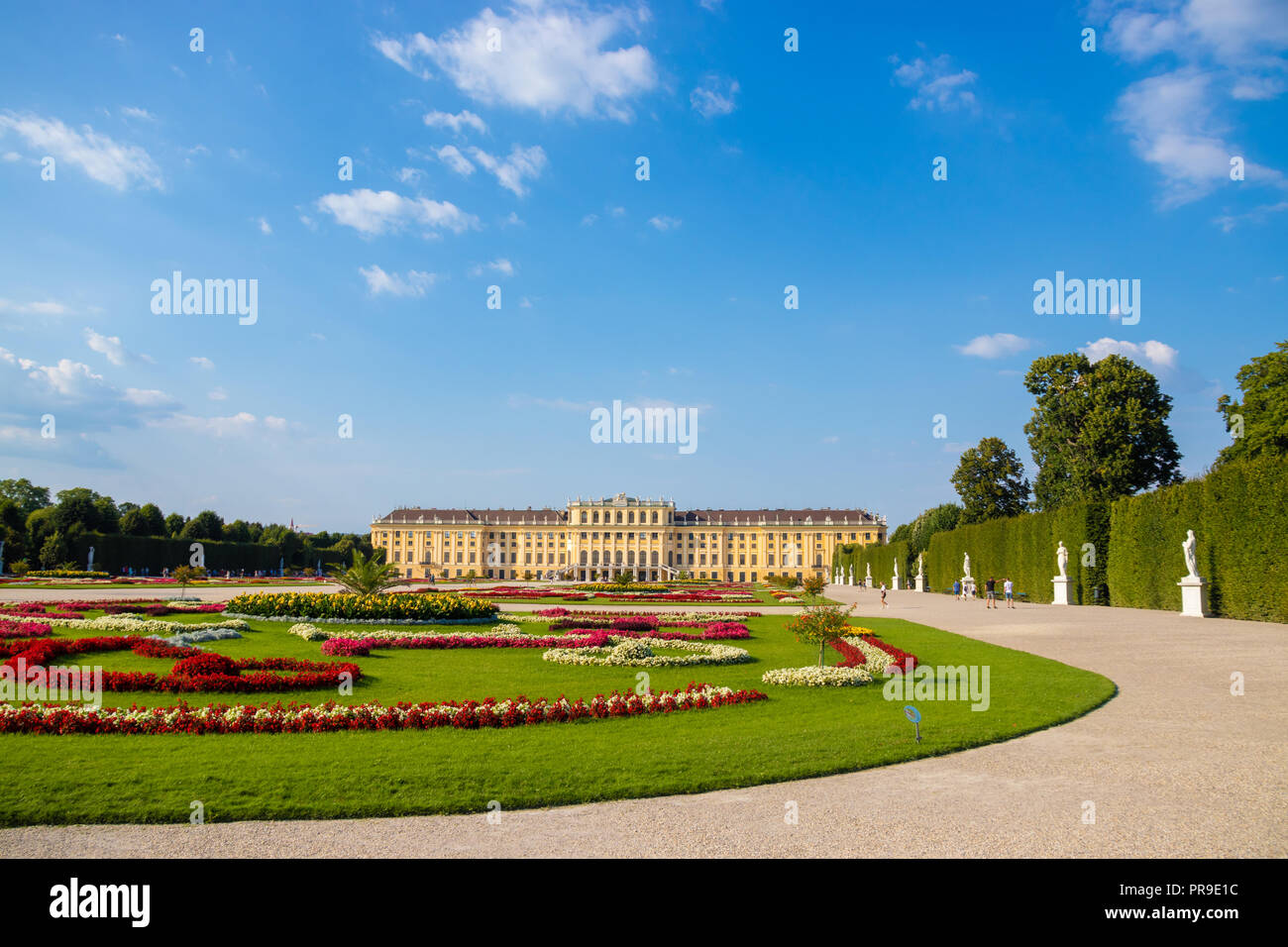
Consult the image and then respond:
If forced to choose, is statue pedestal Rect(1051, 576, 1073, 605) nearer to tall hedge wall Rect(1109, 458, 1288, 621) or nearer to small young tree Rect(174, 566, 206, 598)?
tall hedge wall Rect(1109, 458, 1288, 621)

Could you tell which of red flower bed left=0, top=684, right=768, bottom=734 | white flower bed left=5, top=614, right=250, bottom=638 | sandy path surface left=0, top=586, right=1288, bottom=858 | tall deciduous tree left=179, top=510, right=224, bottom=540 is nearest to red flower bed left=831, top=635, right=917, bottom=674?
sandy path surface left=0, top=586, right=1288, bottom=858

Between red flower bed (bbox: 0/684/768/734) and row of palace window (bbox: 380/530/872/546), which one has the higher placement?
red flower bed (bbox: 0/684/768/734)

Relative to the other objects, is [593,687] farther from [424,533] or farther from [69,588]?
[424,533]

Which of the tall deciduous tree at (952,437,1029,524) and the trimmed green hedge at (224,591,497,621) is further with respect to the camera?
the tall deciduous tree at (952,437,1029,524)

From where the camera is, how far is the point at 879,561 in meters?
61.6

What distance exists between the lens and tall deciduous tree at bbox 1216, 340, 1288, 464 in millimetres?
27234

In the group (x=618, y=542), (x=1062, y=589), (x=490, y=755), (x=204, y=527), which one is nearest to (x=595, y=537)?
(x=618, y=542)

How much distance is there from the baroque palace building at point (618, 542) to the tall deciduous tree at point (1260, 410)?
3604 inches

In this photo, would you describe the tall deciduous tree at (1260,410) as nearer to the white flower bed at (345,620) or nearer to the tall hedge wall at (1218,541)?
the tall hedge wall at (1218,541)

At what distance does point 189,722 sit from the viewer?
26.6ft

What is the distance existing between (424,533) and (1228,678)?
129 metres

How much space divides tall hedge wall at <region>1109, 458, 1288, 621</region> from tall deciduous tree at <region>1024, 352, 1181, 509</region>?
781 cm

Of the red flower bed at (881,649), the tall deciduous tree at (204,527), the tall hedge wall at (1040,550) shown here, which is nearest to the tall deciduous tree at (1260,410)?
the tall hedge wall at (1040,550)

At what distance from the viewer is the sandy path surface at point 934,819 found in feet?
15.5
